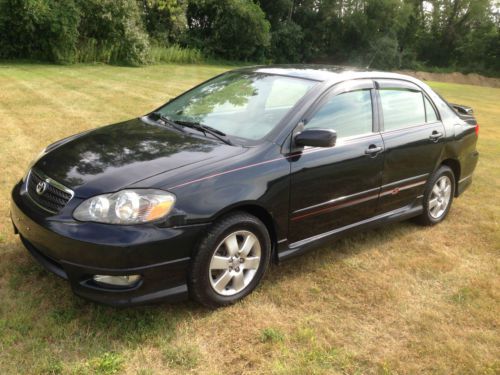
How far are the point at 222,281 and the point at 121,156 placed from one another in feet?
3.61

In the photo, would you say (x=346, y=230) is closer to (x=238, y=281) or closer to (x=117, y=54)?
(x=238, y=281)

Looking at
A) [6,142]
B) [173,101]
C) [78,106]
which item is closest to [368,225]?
[173,101]

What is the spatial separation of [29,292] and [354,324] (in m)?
2.23

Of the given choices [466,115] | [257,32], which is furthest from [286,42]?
[466,115]

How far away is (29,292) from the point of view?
126 inches

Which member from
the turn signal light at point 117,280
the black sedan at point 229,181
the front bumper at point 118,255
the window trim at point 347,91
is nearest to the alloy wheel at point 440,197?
the black sedan at point 229,181

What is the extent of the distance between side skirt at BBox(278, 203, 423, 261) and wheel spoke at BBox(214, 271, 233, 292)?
466mm

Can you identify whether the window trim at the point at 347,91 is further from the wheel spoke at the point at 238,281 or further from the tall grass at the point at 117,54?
the tall grass at the point at 117,54

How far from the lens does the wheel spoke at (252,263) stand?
327 cm

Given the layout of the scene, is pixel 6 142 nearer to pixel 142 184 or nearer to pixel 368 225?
pixel 142 184

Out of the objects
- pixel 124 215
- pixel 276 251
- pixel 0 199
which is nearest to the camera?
pixel 124 215

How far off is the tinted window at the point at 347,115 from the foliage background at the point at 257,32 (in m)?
16.4

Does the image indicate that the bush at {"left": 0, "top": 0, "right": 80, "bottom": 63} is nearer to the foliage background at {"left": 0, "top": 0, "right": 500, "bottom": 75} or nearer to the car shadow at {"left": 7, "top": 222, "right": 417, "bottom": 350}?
the foliage background at {"left": 0, "top": 0, "right": 500, "bottom": 75}

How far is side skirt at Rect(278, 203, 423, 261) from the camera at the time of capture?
3545 mm
